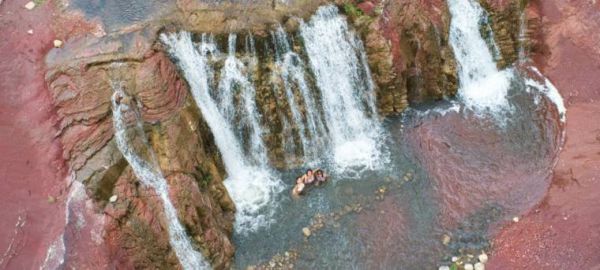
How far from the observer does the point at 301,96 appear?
1105 centimetres

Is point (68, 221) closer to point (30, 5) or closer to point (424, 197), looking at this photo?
point (30, 5)

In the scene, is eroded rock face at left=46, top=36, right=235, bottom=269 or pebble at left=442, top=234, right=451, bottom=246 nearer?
eroded rock face at left=46, top=36, right=235, bottom=269

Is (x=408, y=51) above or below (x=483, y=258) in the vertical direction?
above

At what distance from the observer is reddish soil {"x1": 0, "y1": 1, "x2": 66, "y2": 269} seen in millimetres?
8070

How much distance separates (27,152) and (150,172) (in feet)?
7.22

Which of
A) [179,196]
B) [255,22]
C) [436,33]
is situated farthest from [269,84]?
[436,33]

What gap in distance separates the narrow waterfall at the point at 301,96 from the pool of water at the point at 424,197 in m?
0.71

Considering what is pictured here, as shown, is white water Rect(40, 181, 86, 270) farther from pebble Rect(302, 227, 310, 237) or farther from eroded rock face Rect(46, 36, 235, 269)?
pebble Rect(302, 227, 310, 237)

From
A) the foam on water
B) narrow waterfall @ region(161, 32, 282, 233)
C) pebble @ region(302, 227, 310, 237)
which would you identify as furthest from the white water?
the foam on water

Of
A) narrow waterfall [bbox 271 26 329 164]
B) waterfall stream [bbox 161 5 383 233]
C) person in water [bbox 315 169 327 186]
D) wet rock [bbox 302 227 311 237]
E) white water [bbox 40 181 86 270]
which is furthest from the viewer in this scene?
person in water [bbox 315 169 327 186]

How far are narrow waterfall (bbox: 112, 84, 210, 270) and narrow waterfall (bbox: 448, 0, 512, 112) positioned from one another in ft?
24.7

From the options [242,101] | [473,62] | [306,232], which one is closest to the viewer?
[306,232]

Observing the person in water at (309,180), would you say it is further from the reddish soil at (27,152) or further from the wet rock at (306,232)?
the reddish soil at (27,152)

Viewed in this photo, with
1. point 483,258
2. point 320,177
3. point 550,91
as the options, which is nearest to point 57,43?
point 320,177
